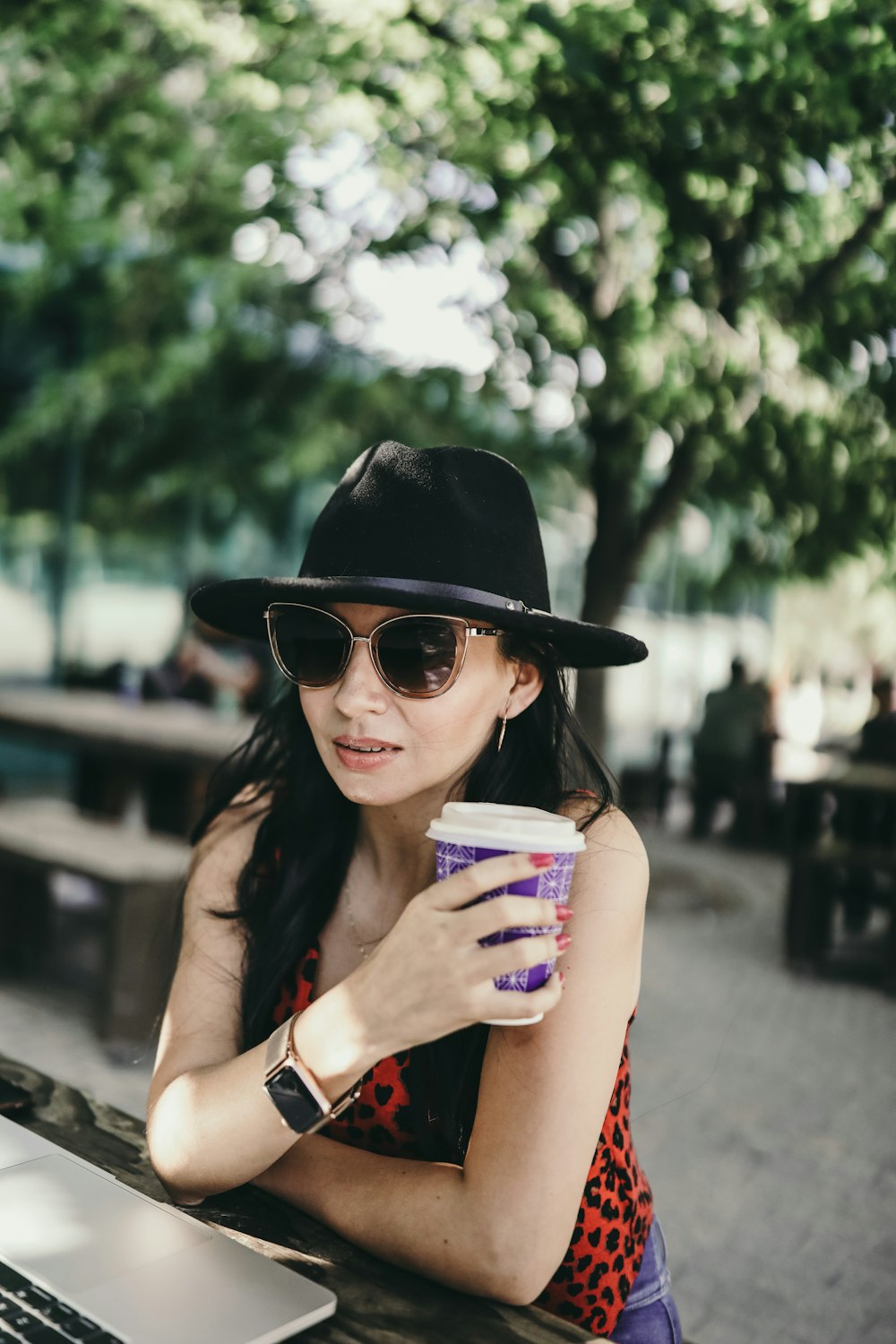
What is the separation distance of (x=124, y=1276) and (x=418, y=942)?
1.42ft

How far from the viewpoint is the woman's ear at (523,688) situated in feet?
5.95

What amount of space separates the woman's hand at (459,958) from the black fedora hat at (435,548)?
484mm

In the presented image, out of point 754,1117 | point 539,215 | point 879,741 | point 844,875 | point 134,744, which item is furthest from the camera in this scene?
point 879,741

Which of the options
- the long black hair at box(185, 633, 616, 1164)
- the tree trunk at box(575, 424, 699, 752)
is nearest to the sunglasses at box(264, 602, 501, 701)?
the long black hair at box(185, 633, 616, 1164)

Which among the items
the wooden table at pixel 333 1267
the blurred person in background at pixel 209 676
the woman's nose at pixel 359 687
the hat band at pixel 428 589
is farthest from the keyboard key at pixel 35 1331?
the blurred person in background at pixel 209 676

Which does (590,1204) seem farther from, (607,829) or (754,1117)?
(754,1117)

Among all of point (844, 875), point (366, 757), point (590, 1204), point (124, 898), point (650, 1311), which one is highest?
point (366, 757)

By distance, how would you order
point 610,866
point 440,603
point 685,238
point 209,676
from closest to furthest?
point 440,603 < point 610,866 < point 685,238 < point 209,676

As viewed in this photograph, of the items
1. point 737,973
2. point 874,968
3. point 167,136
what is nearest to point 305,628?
point 167,136

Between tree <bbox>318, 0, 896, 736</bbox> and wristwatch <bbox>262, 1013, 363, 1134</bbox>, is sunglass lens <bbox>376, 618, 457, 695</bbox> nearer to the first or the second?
wristwatch <bbox>262, 1013, 363, 1134</bbox>

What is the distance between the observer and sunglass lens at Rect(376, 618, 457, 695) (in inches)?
62.8

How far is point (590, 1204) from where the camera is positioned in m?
1.65

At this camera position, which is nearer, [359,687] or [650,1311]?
[359,687]

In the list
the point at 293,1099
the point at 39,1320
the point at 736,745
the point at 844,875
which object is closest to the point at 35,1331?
the point at 39,1320
